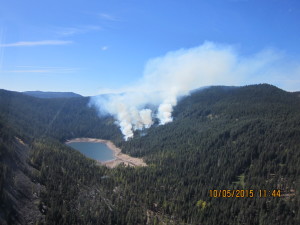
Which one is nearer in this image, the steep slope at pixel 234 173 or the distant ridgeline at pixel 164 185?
the distant ridgeline at pixel 164 185

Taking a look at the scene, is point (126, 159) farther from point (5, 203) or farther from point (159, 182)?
point (5, 203)

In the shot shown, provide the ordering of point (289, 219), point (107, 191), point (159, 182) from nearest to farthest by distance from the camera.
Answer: point (289, 219) → point (107, 191) → point (159, 182)

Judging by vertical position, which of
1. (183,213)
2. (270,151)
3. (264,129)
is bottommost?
(183,213)

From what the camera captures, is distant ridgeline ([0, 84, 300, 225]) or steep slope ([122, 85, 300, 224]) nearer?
distant ridgeline ([0, 84, 300, 225])

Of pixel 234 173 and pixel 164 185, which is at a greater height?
pixel 234 173

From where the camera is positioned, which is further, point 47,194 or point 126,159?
point 126,159

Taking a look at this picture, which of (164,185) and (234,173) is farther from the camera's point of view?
(234,173)

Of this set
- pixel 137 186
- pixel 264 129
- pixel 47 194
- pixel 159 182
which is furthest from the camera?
pixel 264 129

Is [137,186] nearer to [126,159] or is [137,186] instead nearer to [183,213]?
[183,213]

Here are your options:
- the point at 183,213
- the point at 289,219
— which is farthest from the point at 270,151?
the point at 183,213

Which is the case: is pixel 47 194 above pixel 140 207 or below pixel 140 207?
above
